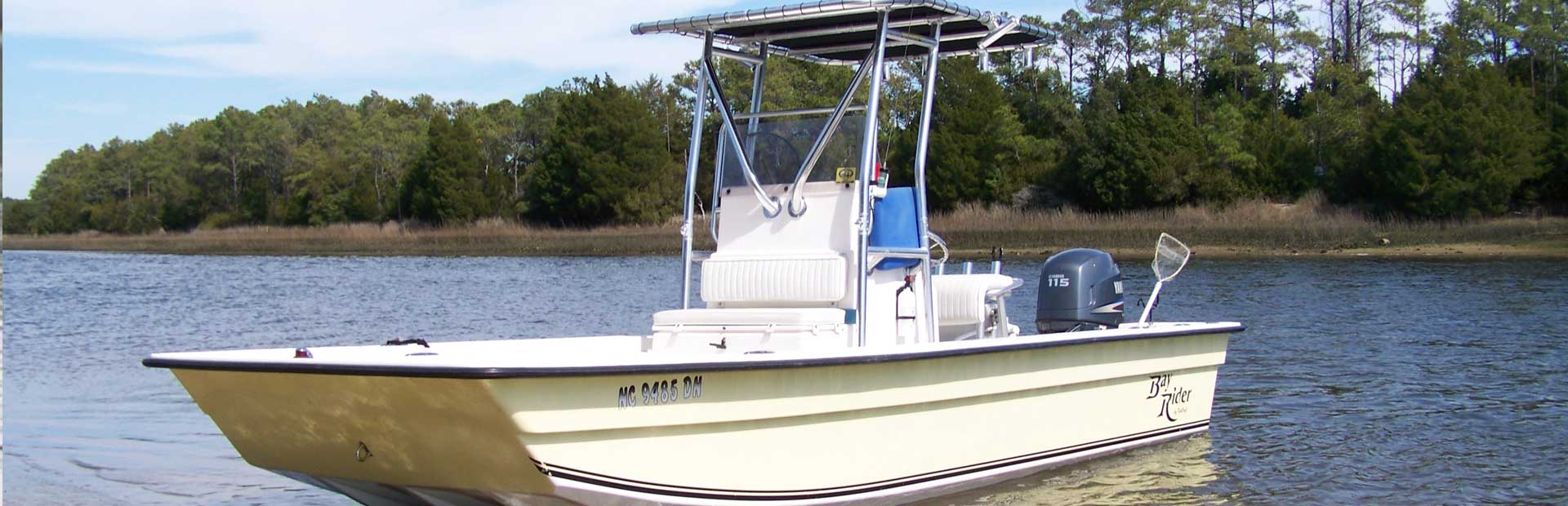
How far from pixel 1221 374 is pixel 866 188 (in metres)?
7.60

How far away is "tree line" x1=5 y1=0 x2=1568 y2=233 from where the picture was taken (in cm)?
4512

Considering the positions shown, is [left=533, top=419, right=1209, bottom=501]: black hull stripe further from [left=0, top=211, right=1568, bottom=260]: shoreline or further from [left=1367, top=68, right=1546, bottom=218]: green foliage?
[left=1367, top=68, right=1546, bottom=218]: green foliage

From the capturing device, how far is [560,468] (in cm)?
566

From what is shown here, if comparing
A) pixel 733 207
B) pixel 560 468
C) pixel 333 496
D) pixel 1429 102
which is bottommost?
pixel 333 496

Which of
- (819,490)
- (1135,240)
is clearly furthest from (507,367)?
(1135,240)

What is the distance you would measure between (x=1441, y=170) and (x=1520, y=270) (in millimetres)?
14588

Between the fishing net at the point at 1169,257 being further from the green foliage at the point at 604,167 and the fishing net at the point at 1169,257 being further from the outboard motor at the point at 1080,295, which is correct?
the green foliage at the point at 604,167

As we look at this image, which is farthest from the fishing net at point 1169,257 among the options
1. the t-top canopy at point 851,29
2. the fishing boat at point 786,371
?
the t-top canopy at point 851,29

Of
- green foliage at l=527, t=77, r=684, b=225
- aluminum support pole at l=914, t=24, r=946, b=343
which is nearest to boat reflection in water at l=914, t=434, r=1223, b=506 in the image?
aluminum support pole at l=914, t=24, r=946, b=343

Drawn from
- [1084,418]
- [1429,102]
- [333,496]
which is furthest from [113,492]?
[1429,102]

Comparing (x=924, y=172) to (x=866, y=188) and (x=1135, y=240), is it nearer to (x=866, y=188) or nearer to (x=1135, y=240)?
(x=866, y=188)

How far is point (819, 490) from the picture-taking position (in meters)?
6.69

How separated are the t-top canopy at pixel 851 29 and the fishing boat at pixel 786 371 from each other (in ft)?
0.07

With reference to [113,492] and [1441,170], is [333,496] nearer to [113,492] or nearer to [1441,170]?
[113,492]
